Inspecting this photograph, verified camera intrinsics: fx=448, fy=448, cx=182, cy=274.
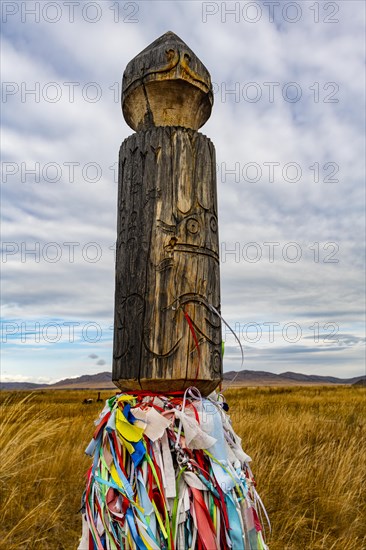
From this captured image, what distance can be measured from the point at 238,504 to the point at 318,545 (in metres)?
2.31

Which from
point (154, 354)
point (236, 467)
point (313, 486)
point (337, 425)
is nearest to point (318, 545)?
point (313, 486)

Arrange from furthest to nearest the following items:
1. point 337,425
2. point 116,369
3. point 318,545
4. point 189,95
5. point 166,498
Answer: point 337,425
point 318,545
point 189,95
point 116,369
point 166,498

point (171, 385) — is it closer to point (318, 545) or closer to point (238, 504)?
point (238, 504)

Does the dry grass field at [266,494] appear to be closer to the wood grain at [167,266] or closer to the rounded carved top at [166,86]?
the wood grain at [167,266]

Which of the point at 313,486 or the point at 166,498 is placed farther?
the point at 313,486

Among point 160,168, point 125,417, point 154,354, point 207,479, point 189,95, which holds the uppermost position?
point 189,95

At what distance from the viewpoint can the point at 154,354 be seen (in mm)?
1765

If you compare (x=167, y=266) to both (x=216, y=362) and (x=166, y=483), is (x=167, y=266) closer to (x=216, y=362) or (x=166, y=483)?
(x=216, y=362)

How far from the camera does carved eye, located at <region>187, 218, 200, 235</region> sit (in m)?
1.89

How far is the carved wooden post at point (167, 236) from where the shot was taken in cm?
179

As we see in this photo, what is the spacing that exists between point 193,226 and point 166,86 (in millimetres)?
675

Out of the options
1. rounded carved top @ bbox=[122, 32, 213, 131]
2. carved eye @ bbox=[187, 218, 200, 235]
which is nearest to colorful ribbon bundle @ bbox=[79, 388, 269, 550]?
carved eye @ bbox=[187, 218, 200, 235]

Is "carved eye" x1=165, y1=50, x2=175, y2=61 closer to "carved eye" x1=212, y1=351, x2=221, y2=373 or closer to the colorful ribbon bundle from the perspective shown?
"carved eye" x1=212, y1=351, x2=221, y2=373

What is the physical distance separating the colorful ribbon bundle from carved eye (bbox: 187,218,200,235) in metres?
0.68
